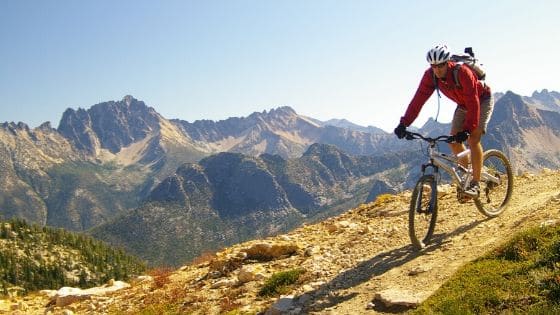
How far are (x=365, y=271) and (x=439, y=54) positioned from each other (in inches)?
204

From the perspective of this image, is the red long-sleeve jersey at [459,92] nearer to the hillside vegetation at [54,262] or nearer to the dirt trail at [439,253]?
the dirt trail at [439,253]

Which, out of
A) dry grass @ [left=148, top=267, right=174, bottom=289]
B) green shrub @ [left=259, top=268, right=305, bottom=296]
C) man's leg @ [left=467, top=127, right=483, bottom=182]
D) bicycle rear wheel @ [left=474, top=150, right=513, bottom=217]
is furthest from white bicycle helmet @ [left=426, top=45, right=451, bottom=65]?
dry grass @ [left=148, top=267, right=174, bottom=289]

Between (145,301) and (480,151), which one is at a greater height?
(480,151)

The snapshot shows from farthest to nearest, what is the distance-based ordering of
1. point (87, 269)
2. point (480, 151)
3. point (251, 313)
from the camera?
point (87, 269)
point (480, 151)
point (251, 313)

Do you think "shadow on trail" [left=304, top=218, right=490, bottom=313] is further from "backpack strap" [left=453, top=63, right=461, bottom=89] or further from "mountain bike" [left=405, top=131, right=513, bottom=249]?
"backpack strap" [left=453, top=63, right=461, bottom=89]

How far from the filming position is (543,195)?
13.0 m

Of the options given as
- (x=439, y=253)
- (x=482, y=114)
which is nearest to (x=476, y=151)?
(x=482, y=114)

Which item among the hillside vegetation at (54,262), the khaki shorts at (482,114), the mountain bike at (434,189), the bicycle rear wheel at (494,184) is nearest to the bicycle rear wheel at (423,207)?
the mountain bike at (434,189)

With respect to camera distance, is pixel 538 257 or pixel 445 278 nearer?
pixel 538 257

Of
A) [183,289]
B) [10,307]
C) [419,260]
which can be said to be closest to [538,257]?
[419,260]

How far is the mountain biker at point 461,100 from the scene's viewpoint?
418 inches

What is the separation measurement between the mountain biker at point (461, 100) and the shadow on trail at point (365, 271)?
5.38 ft

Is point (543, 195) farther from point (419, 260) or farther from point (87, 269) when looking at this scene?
point (87, 269)

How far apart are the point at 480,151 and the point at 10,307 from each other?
1469cm
